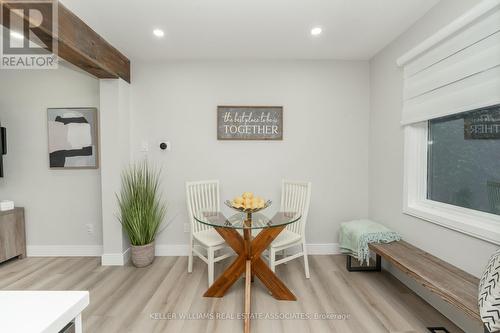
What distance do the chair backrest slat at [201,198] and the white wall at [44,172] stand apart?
134 cm

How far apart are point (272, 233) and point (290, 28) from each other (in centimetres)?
190

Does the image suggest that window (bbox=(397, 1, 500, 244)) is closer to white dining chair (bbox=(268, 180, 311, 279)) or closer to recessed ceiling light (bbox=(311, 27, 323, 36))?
recessed ceiling light (bbox=(311, 27, 323, 36))

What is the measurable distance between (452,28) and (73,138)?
3.95 metres

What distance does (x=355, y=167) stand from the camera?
3.17 meters

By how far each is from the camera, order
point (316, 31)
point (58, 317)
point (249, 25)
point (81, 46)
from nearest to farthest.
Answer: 1. point (58, 317)
2. point (81, 46)
3. point (249, 25)
4. point (316, 31)

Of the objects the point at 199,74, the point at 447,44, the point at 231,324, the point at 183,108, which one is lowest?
the point at 231,324

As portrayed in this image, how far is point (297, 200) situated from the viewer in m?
2.75

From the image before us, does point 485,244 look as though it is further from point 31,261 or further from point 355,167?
point 31,261

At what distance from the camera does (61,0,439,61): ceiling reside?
1.98 metres

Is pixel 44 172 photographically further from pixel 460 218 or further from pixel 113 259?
pixel 460 218

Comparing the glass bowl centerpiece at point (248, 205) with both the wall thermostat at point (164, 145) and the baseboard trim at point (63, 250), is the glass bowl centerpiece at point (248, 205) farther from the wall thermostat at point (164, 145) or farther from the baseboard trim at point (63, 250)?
the baseboard trim at point (63, 250)

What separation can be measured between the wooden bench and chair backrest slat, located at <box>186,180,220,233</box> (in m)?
1.76

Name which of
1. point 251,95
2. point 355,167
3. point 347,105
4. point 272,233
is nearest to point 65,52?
point 251,95

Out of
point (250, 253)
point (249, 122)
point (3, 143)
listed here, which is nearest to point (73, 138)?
point (3, 143)
